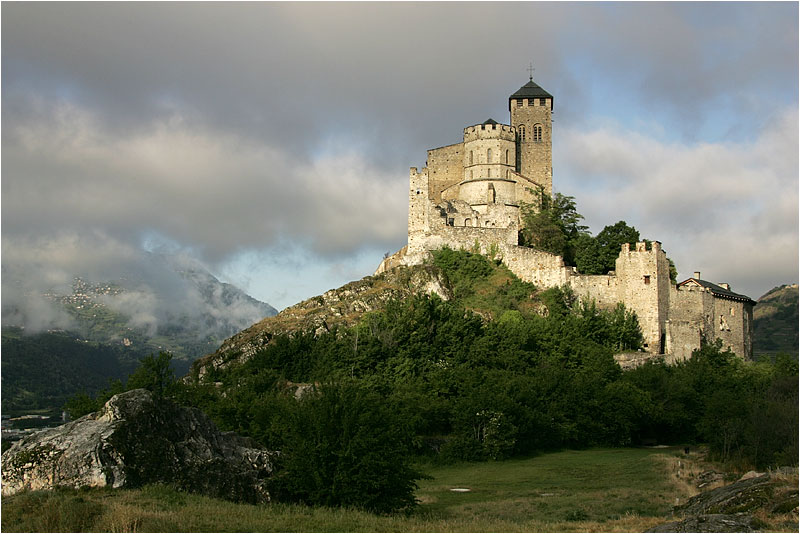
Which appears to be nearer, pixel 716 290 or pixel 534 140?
pixel 716 290

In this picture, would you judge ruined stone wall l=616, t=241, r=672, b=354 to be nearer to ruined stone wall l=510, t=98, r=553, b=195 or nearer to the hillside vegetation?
the hillside vegetation

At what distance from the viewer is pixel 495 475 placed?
3756 centimetres

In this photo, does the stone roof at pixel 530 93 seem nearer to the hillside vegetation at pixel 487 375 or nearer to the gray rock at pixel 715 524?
the hillside vegetation at pixel 487 375

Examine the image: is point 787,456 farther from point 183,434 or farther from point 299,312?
point 299,312

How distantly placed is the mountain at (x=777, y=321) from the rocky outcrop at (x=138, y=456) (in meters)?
109

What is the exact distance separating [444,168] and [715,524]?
190ft

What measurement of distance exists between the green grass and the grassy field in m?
0.03

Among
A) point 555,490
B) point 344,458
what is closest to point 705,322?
point 555,490

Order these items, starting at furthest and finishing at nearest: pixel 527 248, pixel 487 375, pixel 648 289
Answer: pixel 527 248 < pixel 648 289 < pixel 487 375


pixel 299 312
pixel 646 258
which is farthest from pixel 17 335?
pixel 646 258

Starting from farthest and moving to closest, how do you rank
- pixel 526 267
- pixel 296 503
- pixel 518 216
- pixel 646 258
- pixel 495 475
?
A: pixel 518 216 → pixel 526 267 → pixel 646 258 → pixel 495 475 → pixel 296 503

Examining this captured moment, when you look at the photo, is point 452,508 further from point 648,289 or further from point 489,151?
point 489,151

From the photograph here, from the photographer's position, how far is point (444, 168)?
243 feet

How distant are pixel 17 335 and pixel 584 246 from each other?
117521mm
